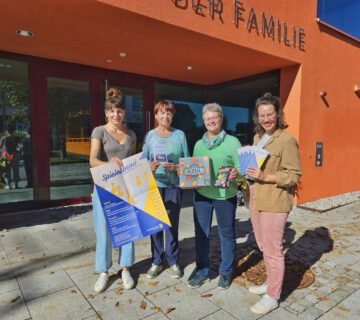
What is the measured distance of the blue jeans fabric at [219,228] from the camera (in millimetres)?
2596

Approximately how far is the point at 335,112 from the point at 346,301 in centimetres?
557

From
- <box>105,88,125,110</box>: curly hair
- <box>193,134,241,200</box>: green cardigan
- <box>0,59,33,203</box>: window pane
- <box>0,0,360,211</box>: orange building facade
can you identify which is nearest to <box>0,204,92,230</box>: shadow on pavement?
<box>0,0,360,211</box>: orange building facade

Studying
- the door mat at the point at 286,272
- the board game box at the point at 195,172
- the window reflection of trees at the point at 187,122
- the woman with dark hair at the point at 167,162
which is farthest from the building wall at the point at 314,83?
the door mat at the point at 286,272

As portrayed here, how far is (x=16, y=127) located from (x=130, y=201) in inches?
166

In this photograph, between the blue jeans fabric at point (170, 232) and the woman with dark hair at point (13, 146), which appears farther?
the woman with dark hair at point (13, 146)

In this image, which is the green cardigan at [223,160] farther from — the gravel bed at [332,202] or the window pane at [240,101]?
the window pane at [240,101]

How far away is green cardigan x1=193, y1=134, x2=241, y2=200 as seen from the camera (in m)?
2.54

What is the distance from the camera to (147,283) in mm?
2877

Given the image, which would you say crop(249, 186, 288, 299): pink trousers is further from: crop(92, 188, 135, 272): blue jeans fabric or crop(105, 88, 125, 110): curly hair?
crop(105, 88, 125, 110): curly hair

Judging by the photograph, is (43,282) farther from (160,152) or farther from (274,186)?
(274,186)

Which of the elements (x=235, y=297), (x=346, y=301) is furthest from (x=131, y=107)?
(x=346, y=301)

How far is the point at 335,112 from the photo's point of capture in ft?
22.8

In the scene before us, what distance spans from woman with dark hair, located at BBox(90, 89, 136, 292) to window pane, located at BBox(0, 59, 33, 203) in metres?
3.55

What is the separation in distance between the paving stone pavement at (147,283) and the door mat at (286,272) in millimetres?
68
